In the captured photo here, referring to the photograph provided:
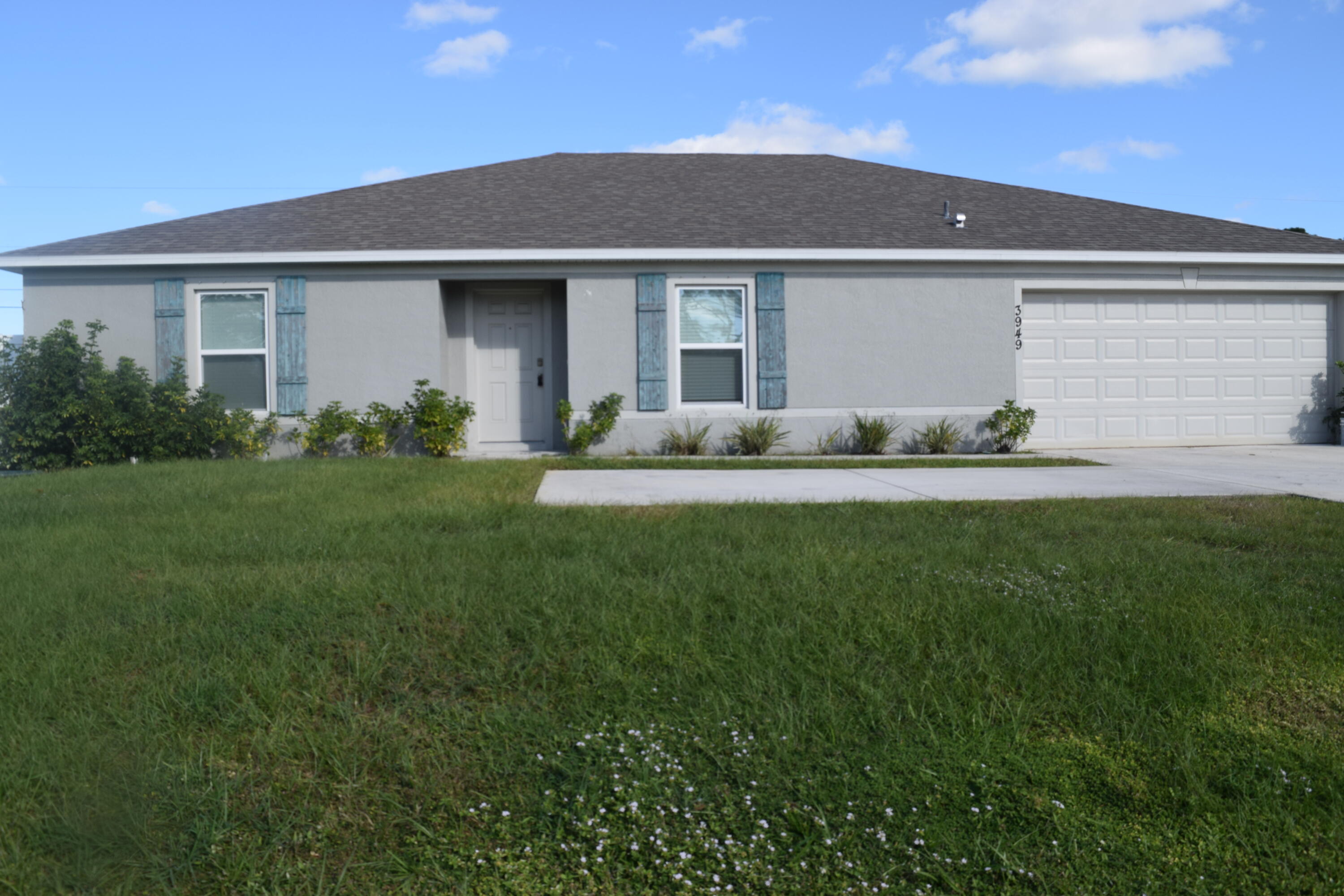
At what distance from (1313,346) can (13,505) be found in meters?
15.0

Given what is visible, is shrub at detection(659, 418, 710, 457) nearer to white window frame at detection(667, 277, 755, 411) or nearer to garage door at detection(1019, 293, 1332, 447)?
white window frame at detection(667, 277, 755, 411)

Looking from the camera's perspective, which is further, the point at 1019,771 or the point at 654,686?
the point at 654,686

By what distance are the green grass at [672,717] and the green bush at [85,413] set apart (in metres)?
6.25

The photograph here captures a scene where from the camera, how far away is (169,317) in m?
11.5

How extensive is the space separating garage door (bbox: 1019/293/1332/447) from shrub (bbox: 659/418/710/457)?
4334mm

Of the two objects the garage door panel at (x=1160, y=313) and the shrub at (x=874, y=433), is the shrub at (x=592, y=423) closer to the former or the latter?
the shrub at (x=874, y=433)

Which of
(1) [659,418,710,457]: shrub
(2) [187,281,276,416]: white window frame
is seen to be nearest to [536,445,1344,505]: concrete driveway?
(1) [659,418,710,457]: shrub

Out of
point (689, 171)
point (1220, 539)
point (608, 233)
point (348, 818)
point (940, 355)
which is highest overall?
point (689, 171)

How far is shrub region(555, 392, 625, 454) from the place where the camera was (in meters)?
11.7

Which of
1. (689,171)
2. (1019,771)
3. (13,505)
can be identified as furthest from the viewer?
(689,171)

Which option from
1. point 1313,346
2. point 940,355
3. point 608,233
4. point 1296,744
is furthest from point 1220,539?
point 1313,346

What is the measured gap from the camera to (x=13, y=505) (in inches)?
258

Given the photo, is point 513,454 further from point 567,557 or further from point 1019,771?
point 1019,771

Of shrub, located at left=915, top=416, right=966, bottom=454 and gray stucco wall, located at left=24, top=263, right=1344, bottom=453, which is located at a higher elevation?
gray stucco wall, located at left=24, top=263, right=1344, bottom=453
